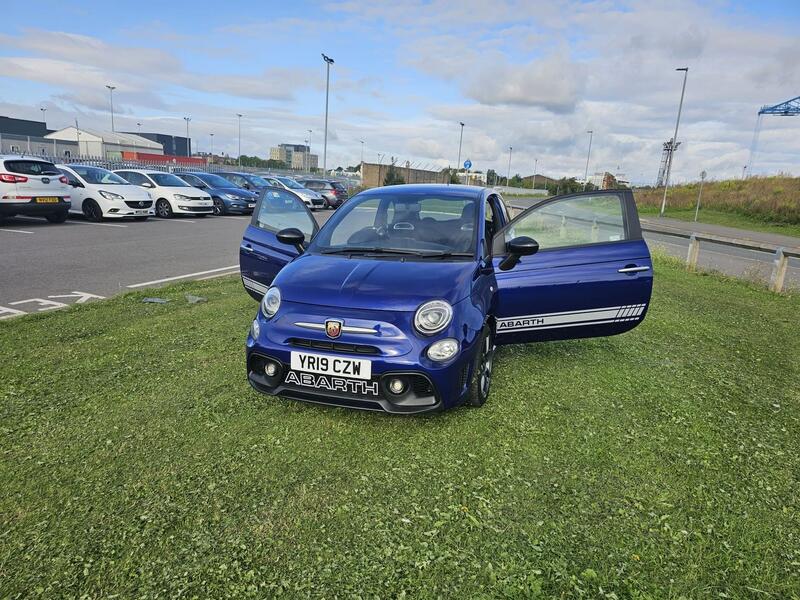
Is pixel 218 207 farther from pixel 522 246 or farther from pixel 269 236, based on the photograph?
pixel 522 246

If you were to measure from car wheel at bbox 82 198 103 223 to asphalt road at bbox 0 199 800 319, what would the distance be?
1.33ft

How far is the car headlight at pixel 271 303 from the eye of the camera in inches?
137

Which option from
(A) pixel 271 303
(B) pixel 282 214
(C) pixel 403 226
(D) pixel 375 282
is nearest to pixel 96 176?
(B) pixel 282 214

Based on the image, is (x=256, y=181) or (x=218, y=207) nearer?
(x=218, y=207)

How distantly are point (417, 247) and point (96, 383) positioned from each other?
102 inches

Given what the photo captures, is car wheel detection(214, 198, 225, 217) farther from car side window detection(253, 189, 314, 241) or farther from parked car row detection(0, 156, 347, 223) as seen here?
car side window detection(253, 189, 314, 241)

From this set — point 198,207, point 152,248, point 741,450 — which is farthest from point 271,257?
point 198,207

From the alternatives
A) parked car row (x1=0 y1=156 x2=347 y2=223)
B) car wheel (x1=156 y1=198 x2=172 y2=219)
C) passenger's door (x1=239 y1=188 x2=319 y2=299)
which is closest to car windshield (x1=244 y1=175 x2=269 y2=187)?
parked car row (x1=0 y1=156 x2=347 y2=223)

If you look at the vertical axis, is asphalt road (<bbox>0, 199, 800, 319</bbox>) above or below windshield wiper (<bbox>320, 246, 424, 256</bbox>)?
below

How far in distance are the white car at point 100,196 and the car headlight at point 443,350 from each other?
14.3 meters

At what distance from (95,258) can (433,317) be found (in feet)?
26.7

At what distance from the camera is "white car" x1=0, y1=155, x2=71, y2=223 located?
40.7ft

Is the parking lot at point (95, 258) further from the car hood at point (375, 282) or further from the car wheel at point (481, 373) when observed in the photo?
the car wheel at point (481, 373)

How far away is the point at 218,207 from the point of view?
19.9 metres
